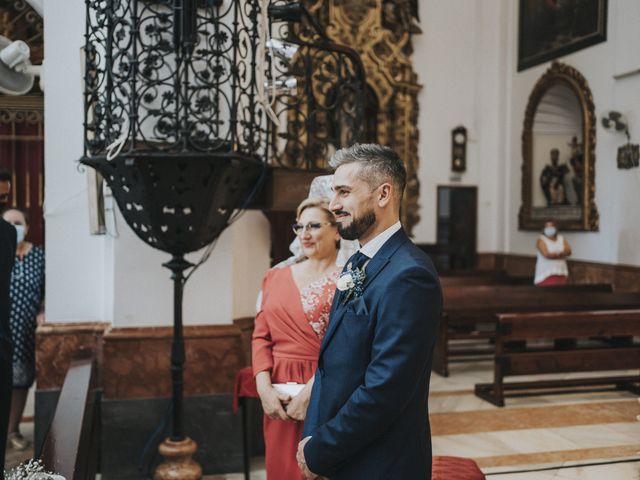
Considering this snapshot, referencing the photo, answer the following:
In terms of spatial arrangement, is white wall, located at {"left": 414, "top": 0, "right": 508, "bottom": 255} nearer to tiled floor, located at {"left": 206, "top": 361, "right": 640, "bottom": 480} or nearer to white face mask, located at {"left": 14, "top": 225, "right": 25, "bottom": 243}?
tiled floor, located at {"left": 206, "top": 361, "right": 640, "bottom": 480}

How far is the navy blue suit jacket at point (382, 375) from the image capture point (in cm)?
176

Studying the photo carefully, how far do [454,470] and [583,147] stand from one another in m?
9.26

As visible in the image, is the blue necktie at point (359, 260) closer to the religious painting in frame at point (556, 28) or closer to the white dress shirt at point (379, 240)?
the white dress shirt at point (379, 240)

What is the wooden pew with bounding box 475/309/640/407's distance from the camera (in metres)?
5.79

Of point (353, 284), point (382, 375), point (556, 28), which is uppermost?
point (556, 28)

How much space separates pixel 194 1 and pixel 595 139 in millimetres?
9151

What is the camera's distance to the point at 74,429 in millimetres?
2680

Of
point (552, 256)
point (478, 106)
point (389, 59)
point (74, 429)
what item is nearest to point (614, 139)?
point (552, 256)

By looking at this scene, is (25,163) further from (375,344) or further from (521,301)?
(375,344)

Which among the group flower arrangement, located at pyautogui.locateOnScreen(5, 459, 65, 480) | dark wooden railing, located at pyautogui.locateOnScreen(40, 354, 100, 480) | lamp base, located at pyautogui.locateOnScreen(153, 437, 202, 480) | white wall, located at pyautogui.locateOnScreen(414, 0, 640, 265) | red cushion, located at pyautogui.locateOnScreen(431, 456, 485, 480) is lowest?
lamp base, located at pyautogui.locateOnScreen(153, 437, 202, 480)

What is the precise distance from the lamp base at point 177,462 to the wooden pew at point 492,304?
3.71 metres

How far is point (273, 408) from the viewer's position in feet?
8.70

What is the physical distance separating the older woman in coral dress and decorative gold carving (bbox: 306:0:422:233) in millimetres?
9780

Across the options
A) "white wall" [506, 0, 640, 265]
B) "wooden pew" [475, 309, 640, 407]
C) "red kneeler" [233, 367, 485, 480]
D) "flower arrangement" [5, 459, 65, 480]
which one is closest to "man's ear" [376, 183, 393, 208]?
"flower arrangement" [5, 459, 65, 480]
